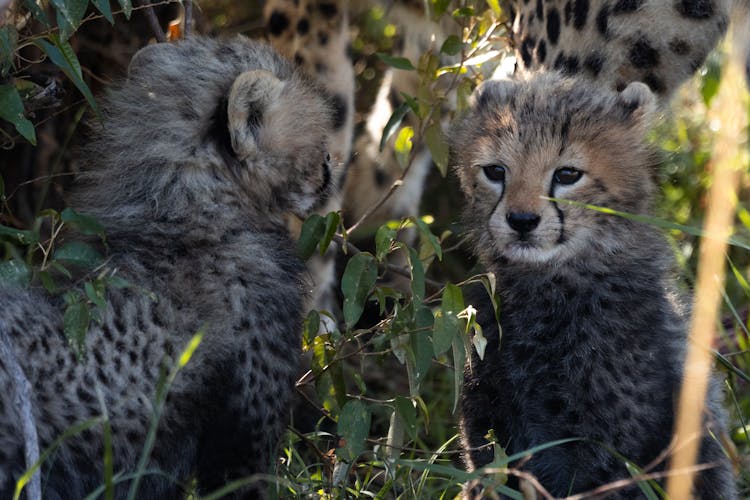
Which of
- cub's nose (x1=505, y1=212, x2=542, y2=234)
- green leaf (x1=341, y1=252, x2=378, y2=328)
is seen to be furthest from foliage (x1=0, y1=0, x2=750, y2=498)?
cub's nose (x1=505, y1=212, x2=542, y2=234)

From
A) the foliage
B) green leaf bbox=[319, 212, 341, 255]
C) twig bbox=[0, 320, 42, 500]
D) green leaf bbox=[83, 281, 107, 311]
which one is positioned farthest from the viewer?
green leaf bbox=[319, 212, 341, 255]

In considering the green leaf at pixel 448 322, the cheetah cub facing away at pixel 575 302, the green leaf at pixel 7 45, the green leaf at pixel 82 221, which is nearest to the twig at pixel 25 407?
the green leaf at pixel 82 221

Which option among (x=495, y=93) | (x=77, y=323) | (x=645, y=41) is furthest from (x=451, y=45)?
(x=77, y=323)

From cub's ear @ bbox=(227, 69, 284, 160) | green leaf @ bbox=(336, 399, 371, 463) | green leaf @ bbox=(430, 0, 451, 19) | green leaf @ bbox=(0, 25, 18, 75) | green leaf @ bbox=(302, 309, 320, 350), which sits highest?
green leaf @ bbox=(0, 25, 18, 75)

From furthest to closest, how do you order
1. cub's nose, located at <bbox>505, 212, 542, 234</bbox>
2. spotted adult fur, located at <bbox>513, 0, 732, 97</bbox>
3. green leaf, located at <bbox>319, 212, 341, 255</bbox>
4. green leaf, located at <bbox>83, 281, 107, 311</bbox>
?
spotted adult fur, located at <bbox>513, 0, 732, 97</bbox>
green leaf, located at <bbox>319, 212, 341, 255</bbox>
cub's nose, located at <bbox>505, 212, 542, 234</bbox>
green leaf, located at <bbox>83, 281, 107, 311</bbox>

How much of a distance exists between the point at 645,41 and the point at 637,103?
0.60 m

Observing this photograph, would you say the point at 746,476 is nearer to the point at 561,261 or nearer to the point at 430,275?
the point at 561,261

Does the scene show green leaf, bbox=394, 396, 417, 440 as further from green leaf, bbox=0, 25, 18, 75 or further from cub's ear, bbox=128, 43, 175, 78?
green leaf, bbox=0, 25, 18, 75

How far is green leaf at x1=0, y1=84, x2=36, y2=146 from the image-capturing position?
8.18 ft

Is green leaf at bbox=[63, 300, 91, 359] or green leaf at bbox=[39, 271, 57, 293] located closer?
green leaf at bbox=[63, 300, 91, 359]

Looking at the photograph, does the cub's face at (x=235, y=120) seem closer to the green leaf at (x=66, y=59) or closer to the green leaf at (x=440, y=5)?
the green leaf at (x=66, y=59)

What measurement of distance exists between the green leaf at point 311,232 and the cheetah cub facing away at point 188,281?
0.05m

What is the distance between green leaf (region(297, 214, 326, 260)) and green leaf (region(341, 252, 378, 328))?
116 mm

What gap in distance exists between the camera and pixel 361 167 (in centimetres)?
454
